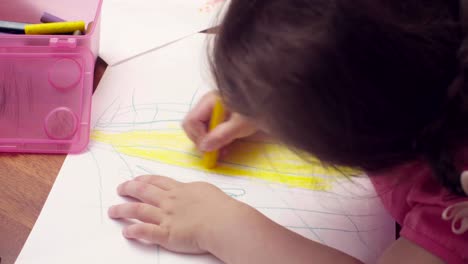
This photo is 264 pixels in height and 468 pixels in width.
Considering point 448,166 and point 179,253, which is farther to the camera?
point 179,253

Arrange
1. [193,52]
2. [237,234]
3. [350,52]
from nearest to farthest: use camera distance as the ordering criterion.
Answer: [350,52]
[237,234]
[193,52]

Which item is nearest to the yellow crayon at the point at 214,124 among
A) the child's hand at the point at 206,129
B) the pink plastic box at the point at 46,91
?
the child's hand at the point at 206,129

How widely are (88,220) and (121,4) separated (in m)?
0.29

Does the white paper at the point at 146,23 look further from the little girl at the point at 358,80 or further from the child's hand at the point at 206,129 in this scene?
the little girl at the point at 358,80

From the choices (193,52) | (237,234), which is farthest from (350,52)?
(193,52)

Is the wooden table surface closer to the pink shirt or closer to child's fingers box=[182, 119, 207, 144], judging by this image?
child's fingers box=[182, 119, 207, 144]

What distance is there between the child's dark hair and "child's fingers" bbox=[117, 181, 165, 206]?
0.55ft

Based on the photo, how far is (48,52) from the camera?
535 millimetres

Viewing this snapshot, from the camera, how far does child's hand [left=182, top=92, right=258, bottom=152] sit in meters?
0.51

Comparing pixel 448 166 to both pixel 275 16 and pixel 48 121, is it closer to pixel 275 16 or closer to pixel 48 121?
pixel 275 16

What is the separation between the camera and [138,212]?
473 millimetres

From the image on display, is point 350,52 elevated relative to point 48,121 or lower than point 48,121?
elevated

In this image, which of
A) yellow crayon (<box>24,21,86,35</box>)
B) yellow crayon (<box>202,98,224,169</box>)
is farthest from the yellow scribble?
yellow crayon (<box>24,21,86,35</box>)

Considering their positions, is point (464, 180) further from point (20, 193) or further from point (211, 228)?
point (20, 193)
